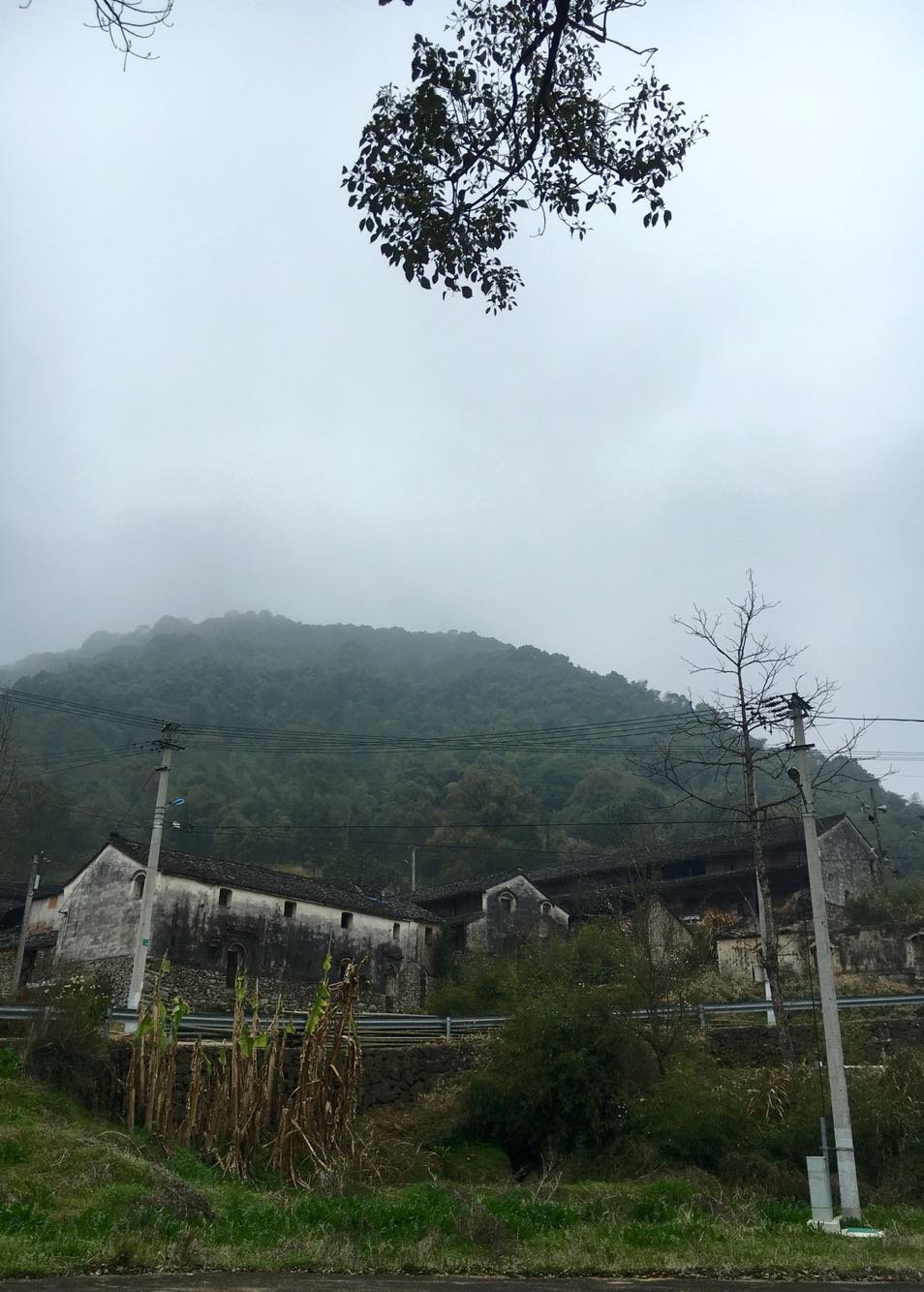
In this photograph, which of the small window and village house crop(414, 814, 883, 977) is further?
village house crop(414, 814, 883, 977)

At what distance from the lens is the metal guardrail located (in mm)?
22422

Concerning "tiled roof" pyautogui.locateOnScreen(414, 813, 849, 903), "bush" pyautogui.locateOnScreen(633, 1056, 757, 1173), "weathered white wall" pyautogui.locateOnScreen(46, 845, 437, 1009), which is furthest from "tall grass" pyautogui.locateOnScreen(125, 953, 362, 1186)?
"tiled roof" pyautogui.locateOnScreen(414, 813, 849, 903)

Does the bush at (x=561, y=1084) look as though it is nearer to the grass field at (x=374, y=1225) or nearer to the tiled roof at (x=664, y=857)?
the grass field at (x=374, y=1225)

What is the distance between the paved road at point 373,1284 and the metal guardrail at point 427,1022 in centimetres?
1147

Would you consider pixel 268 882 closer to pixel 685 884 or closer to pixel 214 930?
pixel 214 930

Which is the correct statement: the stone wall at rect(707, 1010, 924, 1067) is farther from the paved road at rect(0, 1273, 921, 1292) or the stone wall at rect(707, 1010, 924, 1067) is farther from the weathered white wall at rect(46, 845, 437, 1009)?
the weathered white wall at rect(46, 845, 437, 1009)

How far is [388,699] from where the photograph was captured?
3762 inches

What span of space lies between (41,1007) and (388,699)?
77282mm

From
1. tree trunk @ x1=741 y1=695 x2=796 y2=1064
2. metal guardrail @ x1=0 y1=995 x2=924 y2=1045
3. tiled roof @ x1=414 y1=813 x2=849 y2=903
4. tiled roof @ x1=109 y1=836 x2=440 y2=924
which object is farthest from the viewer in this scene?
tiled roof @ x1=414 y1=813 x2=849 y2=903

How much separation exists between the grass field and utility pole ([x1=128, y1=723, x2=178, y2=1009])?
10040 mm

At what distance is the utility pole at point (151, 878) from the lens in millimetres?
24609

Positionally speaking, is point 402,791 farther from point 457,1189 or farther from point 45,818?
point 457,1189

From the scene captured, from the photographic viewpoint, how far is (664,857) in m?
49.4

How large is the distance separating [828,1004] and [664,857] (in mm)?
35805
